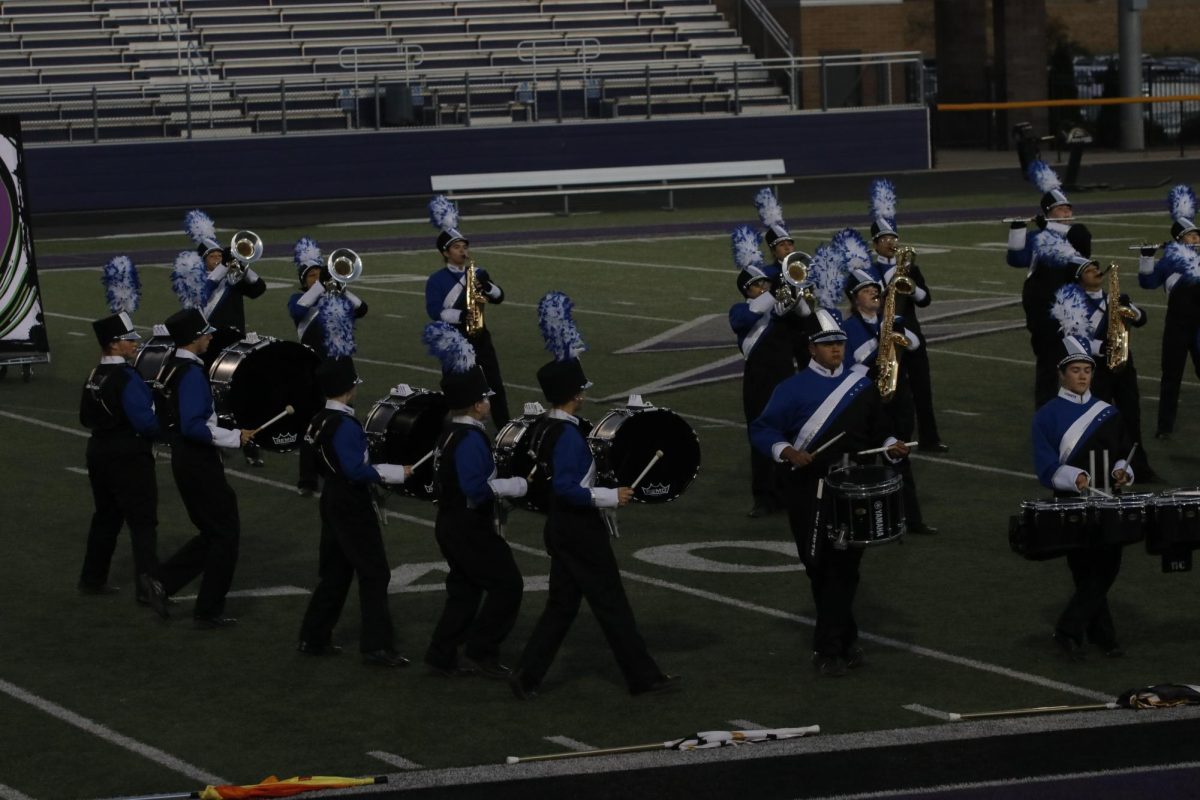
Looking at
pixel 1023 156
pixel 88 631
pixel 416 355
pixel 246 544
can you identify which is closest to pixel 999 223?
pixel 1023 156

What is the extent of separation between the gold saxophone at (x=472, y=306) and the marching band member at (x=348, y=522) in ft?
15.4

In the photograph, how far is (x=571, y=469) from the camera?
382 inches

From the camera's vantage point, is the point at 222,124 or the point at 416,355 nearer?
the point at 416,355

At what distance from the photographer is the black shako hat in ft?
37.5

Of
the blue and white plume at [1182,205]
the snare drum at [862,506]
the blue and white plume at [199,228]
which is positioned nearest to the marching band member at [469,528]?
the snare drum at [862,506]

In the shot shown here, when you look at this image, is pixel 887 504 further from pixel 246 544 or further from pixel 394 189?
pixel 394 189

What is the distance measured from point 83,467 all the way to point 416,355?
17.3ft

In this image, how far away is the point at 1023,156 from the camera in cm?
3238

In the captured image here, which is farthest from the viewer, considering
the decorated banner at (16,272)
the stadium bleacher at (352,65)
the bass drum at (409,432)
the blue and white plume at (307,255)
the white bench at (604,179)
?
the stadium bleacher at (352,65)

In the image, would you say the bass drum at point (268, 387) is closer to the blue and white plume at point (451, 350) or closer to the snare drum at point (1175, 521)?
the blue and white plume at point (451, 350)

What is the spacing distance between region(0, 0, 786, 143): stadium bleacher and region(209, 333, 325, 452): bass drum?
993 inches

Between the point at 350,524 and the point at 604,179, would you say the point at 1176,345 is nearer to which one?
the point at 350,524

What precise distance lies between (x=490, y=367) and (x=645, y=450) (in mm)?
5504

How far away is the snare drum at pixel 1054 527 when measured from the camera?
962 cm
